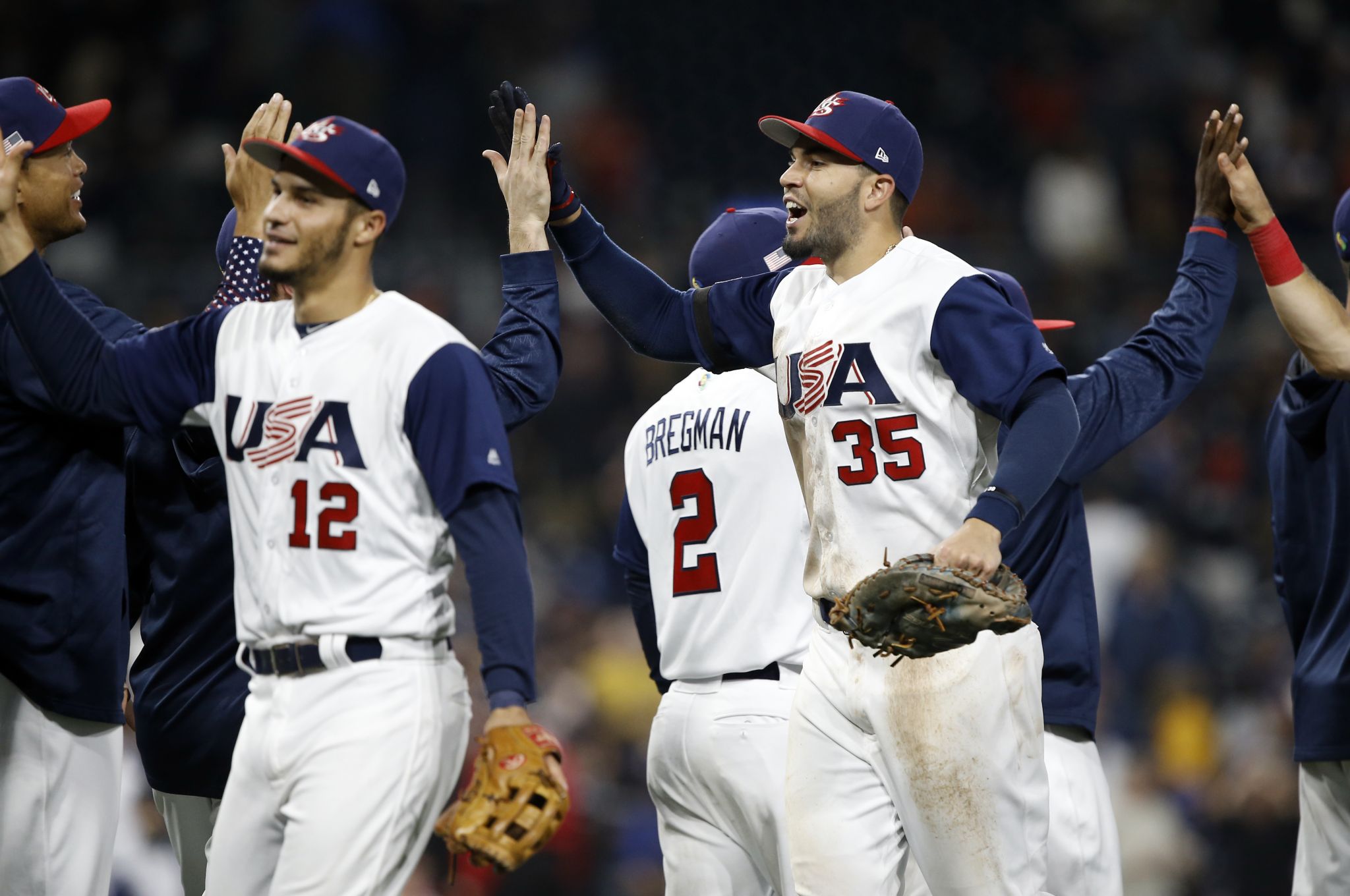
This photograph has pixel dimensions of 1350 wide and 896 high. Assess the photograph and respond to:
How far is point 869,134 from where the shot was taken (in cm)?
388

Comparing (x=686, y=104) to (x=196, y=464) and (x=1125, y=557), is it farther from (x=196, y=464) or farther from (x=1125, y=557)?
(x=196, y=464)

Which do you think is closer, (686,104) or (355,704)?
(355,704)

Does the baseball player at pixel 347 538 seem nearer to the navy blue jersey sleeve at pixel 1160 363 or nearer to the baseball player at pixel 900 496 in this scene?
the baseball player at pixel 900 496

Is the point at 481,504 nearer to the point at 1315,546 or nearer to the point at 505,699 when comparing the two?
the point at 505,699

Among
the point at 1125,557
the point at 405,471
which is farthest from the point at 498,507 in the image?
the point at 1125,557

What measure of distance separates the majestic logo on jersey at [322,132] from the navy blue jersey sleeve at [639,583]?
1751 millimetres

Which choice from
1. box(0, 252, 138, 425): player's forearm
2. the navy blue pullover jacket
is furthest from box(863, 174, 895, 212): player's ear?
box(0, 252, 138, 425): player's forearm

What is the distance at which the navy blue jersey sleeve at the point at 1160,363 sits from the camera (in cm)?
444

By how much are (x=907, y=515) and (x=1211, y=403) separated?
6885mm

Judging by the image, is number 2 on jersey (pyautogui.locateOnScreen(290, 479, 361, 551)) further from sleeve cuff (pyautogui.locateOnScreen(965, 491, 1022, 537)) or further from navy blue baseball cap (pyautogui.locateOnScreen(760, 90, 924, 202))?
navy blue baseball cap (pyautogui.locateOnScreen(760, 90, 924, 202))

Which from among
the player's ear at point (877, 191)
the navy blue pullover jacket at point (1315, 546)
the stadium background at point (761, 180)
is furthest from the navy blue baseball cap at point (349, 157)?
the stadium background at point (761, 180)

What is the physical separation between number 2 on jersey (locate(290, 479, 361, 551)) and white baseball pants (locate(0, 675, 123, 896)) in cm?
110

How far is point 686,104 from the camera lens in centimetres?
1152

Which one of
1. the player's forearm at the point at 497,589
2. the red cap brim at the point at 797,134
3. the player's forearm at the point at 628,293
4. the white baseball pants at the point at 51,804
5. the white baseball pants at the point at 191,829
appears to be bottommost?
the white baseball pants at the point at 191,829
